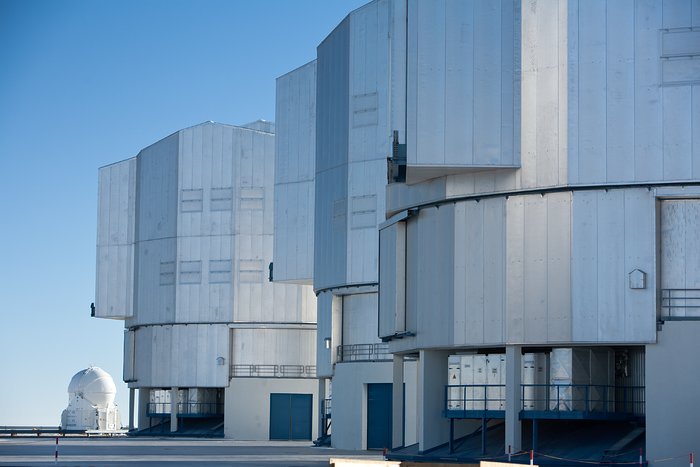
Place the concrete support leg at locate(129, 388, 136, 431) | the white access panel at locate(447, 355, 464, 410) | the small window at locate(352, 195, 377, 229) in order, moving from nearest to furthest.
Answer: the white access panel at locate(447, 355, 464, 410)
the small window at locate(352, 195, 377, 229)
the concrete support leg at locate(129, 388, 136, 431)

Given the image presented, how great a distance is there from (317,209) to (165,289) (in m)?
21.9

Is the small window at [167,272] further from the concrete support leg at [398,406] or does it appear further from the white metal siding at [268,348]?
the concrete support leg at [398,406]

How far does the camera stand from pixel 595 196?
38219mm

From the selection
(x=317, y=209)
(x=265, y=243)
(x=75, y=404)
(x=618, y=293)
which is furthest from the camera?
(x=75, y=404)

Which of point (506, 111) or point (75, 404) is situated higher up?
point (506, 111)

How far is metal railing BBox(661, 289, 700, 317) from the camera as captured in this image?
37344mm

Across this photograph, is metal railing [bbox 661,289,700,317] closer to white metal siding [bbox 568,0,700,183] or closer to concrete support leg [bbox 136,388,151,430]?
white metal siding [bbox 568,0,700,183]

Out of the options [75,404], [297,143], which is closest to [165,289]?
[297,143]

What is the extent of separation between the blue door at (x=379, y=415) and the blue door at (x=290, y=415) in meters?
20.6

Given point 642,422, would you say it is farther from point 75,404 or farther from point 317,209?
point 75,404

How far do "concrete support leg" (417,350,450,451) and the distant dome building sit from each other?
6156 centimetres

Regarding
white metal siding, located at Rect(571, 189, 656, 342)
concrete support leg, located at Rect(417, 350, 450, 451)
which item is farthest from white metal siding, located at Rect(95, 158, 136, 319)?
white metal siding, located at Rect(571, 189, 656, 342)

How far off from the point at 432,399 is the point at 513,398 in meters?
4.22

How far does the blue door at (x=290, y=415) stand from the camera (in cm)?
7825
